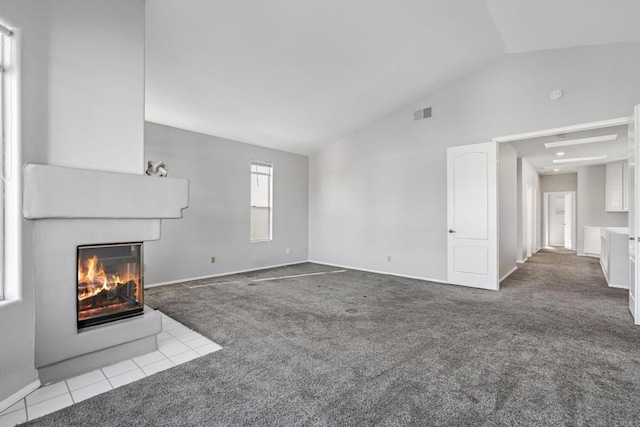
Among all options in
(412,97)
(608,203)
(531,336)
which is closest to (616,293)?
(531,336)

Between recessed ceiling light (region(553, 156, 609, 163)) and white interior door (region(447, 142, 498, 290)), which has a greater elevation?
recessed ceiling light (region(553, 156, 609, 163))

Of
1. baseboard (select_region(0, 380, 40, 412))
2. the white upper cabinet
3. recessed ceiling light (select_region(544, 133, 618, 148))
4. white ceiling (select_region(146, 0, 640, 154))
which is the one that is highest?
white ceiling (select_region(146, 0, 640, 154))

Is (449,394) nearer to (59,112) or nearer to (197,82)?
(59,112)

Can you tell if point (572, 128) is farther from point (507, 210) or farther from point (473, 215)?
point (507, 210)

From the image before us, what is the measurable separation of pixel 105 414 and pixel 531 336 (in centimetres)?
339

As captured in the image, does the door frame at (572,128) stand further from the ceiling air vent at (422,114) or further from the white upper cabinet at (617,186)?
the white upper cabinet at (617,186)

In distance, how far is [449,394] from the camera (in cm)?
189

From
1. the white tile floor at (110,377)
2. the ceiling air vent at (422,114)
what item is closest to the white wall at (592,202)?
the ceiling air vent at (422,114)

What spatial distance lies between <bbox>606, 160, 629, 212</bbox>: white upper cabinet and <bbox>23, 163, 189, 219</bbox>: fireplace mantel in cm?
1015

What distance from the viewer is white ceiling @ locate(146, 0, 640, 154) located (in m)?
3.18

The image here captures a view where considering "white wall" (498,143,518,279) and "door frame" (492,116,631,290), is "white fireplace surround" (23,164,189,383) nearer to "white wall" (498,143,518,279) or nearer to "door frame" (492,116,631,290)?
"door frame" (492,116,631,290)

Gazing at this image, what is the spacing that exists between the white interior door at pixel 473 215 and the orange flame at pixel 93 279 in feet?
15.1

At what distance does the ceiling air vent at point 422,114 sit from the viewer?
5.32m

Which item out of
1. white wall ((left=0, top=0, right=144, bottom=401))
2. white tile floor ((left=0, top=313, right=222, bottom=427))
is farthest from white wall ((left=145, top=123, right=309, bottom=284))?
white wall ((left=0, top=0, right=144, bottom=401))
